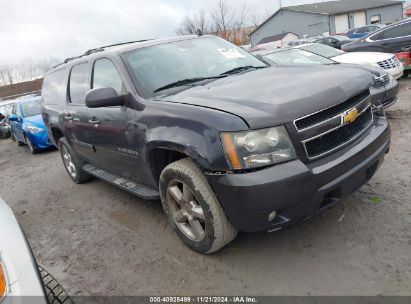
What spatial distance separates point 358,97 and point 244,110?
1070mm

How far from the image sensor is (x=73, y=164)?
18.6 feet

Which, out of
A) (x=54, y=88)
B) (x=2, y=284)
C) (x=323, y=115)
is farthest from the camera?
(x=54, y=88)

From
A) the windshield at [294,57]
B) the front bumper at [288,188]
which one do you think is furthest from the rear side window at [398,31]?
the front bumper at [288,188]

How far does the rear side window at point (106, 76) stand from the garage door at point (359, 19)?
154 ft

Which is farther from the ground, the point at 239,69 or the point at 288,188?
the point at 239,69

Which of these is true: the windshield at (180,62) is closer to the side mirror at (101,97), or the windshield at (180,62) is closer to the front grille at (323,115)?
the side mirror at (101,97)

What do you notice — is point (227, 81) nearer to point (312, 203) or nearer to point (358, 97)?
point (358, 97)

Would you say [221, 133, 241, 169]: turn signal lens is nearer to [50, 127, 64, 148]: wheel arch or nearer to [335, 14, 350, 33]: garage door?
[50, 127, 64, 148]: wheel arch

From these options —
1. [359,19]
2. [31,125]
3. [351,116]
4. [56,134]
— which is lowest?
[359,19]

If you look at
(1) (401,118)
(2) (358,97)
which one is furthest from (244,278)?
(1) (401,118)

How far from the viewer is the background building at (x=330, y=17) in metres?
42.7

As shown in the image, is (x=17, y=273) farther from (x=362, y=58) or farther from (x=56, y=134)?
(x=362, y=58)

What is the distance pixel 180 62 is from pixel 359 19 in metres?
47.9

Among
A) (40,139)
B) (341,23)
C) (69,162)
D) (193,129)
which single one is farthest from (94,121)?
(341,23)
